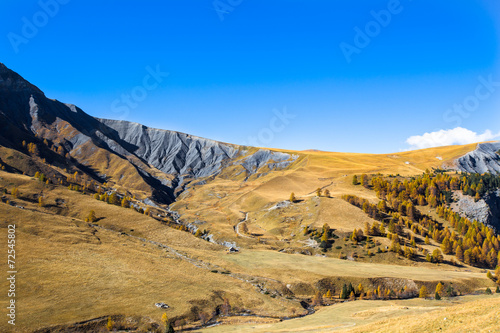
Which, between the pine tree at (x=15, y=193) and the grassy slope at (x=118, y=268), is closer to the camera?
the grassy slope at (x=118, y=268)

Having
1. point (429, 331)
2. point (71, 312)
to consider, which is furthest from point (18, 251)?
point (429, 331)

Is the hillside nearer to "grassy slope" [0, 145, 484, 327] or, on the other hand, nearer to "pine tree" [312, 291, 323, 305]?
"grassy slope" [0, 145, 484, 327]

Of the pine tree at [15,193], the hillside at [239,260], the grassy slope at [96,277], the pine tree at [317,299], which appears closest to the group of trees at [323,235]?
the hillside at [239,260]

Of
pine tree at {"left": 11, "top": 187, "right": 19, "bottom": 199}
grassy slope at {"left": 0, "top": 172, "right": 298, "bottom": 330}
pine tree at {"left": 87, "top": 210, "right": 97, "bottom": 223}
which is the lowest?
grassy slope at {"left": 0, "top": 172, "right": 298, "bottom": 330}

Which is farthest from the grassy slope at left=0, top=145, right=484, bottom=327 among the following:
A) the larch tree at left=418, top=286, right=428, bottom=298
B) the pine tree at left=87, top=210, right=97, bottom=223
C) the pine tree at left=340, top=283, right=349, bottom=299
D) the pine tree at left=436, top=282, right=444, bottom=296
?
the larch tree at left=418, top=286, right=428, bottom=298

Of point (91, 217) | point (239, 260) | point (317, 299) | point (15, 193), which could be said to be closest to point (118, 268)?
point (239, 260)

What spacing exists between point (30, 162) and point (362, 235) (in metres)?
226

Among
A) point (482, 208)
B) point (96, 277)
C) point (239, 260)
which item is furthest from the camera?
point (482, 208)

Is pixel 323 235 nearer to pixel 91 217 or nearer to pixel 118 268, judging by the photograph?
pixel 118 268

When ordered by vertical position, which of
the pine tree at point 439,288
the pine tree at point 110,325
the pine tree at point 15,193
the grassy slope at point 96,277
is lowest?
the pine tree at point 439,288

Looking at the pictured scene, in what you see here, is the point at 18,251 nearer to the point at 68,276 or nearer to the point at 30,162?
the point at 68,276

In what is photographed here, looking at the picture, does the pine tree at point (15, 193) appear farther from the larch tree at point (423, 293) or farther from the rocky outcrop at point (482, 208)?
the rocky outcrop at point (482, 208)

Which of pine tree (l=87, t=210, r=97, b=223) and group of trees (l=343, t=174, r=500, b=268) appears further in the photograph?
group of trees (l=343, t=174, r=500, b=268)

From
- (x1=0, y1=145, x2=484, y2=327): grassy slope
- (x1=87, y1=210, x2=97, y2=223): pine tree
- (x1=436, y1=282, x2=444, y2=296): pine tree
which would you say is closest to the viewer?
(x1=0, y1=145, x2=484, y2=327): grassy slope
